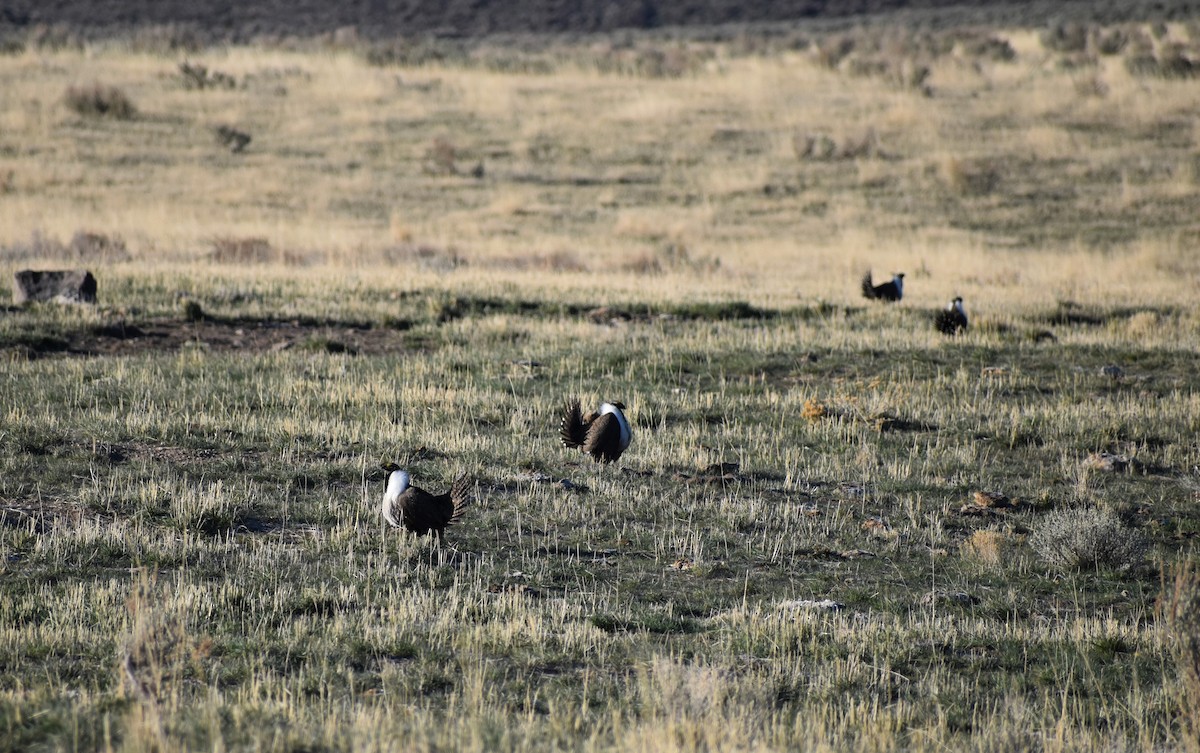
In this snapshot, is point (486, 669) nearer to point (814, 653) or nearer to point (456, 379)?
point (814, 653)

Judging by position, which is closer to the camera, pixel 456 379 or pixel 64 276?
pixel 456 379

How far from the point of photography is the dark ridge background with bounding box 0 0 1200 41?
75.9 meters

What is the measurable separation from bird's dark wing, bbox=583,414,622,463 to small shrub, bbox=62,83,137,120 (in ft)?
109

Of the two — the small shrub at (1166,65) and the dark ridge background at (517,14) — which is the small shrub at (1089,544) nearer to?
the small shrub at (1166,65)

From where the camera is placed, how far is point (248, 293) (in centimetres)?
1850

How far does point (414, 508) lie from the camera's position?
25.7 ft

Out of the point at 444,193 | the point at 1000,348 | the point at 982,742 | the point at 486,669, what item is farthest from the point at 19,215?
the point at 982,742

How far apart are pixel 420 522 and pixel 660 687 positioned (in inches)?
108

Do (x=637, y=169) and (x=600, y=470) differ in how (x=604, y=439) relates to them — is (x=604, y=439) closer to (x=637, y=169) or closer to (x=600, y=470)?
(x=600, y=470)

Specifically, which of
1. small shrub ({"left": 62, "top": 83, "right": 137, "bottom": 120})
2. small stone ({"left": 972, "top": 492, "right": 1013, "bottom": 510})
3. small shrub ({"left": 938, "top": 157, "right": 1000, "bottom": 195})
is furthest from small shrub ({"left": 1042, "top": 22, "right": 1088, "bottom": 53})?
small stone ({"left": 972, "top": 492, "right": 1013, "bottom": 510})

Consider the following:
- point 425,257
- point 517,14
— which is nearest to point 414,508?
point 425,257

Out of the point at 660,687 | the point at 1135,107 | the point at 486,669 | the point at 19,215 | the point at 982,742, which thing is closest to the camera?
the point at 982,742

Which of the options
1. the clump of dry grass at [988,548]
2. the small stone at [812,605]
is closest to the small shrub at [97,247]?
the clump of dry grass at [988,548]

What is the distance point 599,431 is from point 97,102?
3363 centimetres
